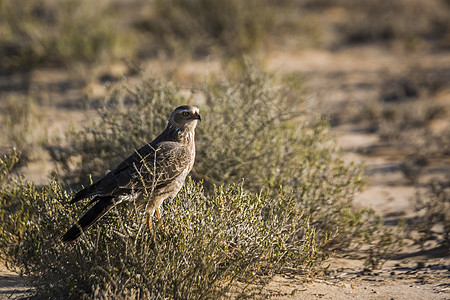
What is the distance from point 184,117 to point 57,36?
25.1 feet

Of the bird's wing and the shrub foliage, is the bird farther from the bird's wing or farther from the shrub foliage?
the shrub foliage

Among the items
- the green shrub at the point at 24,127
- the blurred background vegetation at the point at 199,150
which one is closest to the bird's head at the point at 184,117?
the blurred background vegetation at the point at 199,150

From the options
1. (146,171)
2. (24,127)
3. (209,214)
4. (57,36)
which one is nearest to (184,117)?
(146,171)

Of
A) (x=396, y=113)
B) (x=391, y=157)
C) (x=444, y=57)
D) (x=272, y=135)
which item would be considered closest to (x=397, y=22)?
(x=444, y=57)

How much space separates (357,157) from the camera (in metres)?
7.98

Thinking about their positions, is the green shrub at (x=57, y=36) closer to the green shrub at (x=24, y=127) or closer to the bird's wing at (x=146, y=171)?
the green shrub at (x=24, y=127)

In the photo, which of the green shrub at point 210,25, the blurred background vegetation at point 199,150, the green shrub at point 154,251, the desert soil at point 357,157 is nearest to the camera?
the green shrub at point 154,251

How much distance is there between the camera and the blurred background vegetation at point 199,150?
3.81 m

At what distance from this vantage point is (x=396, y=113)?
9461mm

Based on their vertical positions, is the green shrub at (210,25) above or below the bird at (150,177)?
above

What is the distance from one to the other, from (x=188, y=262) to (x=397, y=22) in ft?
40.7

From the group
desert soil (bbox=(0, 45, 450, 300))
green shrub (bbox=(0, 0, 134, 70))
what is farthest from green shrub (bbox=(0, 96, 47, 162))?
green shrub (bbox=(0, 0, 134, 70))

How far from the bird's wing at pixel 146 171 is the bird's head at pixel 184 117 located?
186mm

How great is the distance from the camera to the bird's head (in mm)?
4500
